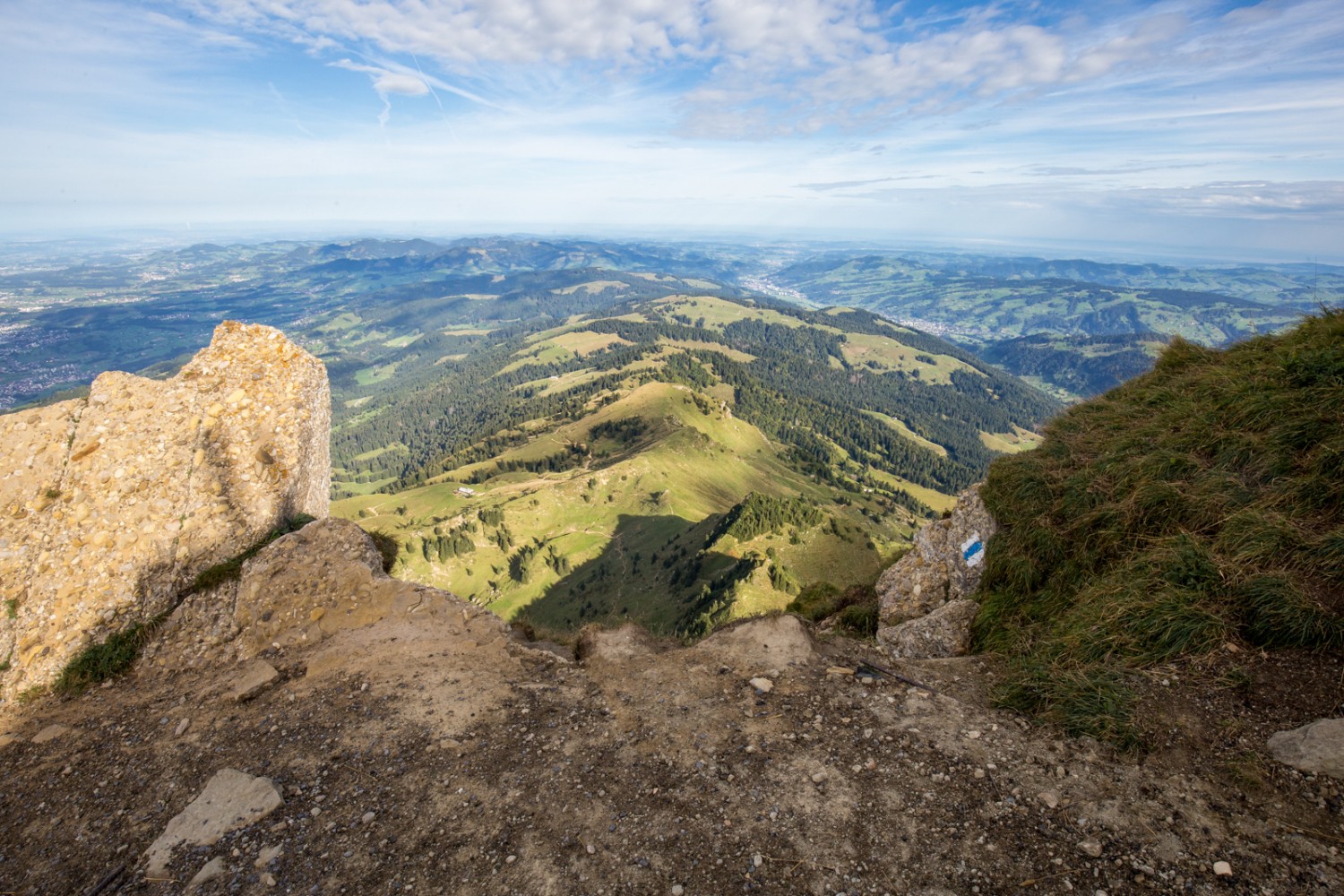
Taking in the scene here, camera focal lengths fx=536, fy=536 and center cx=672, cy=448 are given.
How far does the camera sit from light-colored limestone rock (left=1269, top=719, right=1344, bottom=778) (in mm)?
6730

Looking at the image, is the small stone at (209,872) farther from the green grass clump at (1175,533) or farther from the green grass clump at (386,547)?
the green grass clump at (1175,533)

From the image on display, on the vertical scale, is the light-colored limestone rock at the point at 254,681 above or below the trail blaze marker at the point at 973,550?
below

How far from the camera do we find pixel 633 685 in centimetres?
1279

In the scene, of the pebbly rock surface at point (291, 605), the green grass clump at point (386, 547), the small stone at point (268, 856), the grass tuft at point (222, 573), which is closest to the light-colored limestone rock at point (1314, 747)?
the small stone at point (268, 856)

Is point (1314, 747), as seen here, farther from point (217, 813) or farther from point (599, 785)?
point (217, 813)

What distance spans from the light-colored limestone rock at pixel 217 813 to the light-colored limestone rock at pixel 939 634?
44.5 feet

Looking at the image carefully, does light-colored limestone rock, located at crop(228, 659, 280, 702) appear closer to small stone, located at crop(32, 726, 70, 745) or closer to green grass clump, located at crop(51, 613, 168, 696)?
small stone, located at crop(32, 726, 70, 745)

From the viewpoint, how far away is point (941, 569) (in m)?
16.8

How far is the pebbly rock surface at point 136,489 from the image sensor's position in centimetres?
1367

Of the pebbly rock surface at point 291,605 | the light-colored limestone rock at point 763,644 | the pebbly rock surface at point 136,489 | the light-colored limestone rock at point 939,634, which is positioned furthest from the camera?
the pebbly rock surface at point 291,605

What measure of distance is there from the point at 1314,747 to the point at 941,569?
992 centimetres

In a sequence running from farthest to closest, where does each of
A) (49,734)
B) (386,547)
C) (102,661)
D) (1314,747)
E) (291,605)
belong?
(386,547) < (291,605) < (102,661) < (49,734) < (1314,747)

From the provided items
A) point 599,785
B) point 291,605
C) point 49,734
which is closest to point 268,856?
point 599,785

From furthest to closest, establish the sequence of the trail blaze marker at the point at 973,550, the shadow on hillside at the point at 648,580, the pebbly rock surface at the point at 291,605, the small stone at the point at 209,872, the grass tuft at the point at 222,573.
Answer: the shadow on hillside at the point at 648,580 → the trail blaze marker at the point at 973,550 → the grass tuft at the point at 222,573 → the pebbly rock surface at the point at 291,605 → the small stone at the point at 209,872
